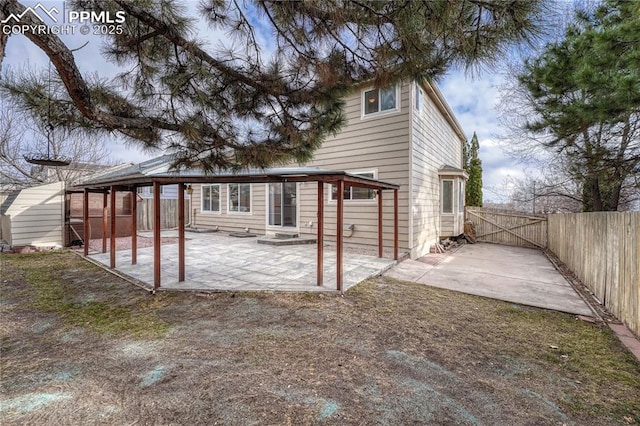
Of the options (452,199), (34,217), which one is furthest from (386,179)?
(34,217)

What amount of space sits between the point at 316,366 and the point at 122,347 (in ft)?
6.59

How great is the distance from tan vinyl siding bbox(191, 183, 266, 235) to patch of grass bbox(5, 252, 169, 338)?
17.6ft

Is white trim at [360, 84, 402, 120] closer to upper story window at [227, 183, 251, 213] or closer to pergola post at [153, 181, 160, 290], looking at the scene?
pergola post at [153, 181, 160, 290]

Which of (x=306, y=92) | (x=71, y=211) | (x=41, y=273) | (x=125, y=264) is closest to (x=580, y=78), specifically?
(x=306, y=92)

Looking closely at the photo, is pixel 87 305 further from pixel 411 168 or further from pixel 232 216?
pixel 232 216

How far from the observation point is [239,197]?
11.6m

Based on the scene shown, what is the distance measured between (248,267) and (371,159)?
440cm

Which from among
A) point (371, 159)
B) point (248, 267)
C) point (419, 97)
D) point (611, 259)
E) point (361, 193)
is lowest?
point (248, 267)

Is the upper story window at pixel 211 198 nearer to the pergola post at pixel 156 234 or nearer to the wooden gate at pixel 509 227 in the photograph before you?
the pergola post at pixel 156 234

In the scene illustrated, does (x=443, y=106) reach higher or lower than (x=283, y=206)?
higher

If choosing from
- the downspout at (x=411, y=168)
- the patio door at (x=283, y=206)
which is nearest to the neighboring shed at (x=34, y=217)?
the patio door at (x=283, y=206)

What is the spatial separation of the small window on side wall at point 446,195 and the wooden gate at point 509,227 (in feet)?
7.79

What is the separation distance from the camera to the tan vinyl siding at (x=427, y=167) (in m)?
7.61

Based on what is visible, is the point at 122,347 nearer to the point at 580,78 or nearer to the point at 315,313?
the point at 315,313
